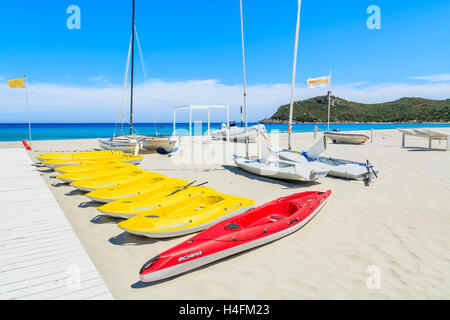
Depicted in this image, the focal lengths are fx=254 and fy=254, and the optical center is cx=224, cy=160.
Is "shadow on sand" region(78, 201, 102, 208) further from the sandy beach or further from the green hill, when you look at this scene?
the green hill

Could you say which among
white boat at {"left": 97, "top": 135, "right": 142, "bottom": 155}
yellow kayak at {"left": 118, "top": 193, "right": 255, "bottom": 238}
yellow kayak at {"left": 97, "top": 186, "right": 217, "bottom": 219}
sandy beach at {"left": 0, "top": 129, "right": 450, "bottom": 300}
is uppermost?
white boat at {"left": 97, "top": 135, "right": 142, "bottom": 155}

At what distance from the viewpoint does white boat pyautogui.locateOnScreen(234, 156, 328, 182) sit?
7.31 m

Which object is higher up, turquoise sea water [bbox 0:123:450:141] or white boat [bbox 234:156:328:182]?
turquoise sea water [bbox 0:123:450:141]

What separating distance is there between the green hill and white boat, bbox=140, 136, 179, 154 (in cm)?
7592

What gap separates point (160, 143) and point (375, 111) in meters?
90.4

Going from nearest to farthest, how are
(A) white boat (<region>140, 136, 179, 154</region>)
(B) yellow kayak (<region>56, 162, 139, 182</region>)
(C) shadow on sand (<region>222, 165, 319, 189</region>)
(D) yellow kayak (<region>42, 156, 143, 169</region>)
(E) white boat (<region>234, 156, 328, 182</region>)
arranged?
(E) white boat (<region>234, 156, 328, 182</region>), (B) yellow kayak (<region>56, 162, 139, 182</region>), (C) shadow on sand (<region>222, 165, 319, 189</region>), (D) yellow kayak (<region>42, 156, 143, 169</region>), (A) white boat (<region>140, 136, 179, 154</region>)

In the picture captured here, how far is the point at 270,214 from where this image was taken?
A: 5.00 m

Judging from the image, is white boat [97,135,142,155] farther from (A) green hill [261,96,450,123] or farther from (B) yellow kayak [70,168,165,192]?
(A) green hill [261,96,450,123]

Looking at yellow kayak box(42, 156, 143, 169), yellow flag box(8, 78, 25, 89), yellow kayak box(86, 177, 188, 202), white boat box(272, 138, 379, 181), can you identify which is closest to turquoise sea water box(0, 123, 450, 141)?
yellow flag box(8, 78, 25, 89)

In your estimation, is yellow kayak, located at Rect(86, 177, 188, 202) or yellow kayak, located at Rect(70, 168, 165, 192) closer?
yellow kayak, located at Rect(86, 177, 188, 202)

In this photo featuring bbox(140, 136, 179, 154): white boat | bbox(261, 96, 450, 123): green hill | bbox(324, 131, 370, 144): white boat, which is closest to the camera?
bbox(140, 136, 179, 154): white boat

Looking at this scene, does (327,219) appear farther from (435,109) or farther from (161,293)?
(435,109)

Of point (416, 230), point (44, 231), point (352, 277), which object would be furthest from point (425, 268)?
point (44, 231)

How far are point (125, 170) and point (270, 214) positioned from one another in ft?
16.9
